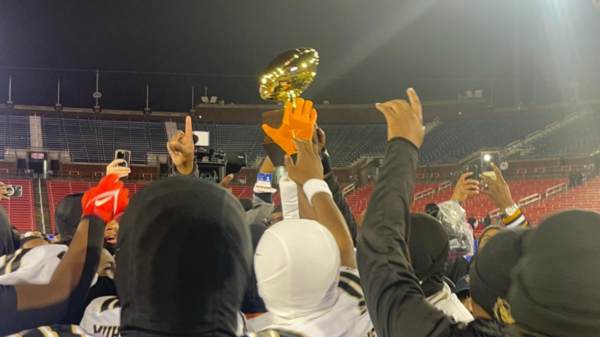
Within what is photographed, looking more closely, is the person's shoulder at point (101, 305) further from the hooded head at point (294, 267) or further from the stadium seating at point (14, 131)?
the stadium seating at point (14, 131)

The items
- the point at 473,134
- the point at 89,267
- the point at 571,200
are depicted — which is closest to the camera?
the point at 89,267

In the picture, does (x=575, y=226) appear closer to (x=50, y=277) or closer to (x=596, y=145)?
(x=50, y=277)

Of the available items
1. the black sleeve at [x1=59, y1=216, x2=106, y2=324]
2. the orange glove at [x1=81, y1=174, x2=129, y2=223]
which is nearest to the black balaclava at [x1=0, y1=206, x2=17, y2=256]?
the black sleeve at [x1=59, y1=216, x2=106, y2=324]

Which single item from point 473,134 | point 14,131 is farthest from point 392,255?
point 14,131

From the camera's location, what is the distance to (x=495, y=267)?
1.21m

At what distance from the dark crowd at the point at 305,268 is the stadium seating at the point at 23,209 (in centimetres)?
1784

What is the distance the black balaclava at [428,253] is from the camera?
1.64 meters

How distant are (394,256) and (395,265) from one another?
0.02 metres

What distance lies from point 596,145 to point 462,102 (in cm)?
670

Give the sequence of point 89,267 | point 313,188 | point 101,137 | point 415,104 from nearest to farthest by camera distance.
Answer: point 415,104, point 313,188, point 89,267, point 101,137

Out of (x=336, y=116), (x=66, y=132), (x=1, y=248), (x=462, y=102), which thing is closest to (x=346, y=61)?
(x=336, y=116)

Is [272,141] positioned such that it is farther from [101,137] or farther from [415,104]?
[101,137]

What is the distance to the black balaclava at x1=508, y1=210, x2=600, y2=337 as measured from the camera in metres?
0.82

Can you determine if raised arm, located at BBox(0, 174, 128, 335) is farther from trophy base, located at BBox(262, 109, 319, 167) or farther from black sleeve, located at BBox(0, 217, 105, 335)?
trophy base, located at BBox(262, 109, 319, 167)
